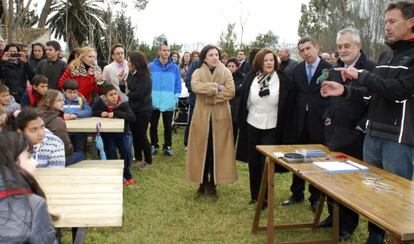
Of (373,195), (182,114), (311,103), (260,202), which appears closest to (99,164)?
(260,202)

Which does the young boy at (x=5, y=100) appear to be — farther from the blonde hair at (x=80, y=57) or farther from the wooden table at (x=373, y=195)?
the wooden table at (x=373, y=195)

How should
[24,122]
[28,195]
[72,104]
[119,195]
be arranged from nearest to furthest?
[28,195]
[119,195]
[24,122]
[72,104]

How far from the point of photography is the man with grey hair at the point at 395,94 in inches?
113

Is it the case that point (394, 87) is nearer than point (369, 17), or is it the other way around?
point (394, 87)

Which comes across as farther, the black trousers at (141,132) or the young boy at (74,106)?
the black trousers at (141,132)

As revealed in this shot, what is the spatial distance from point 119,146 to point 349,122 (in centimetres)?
321

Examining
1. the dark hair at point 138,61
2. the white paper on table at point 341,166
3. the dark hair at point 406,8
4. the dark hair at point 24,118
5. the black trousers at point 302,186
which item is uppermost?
the dark hair at point 406,8

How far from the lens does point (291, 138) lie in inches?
183

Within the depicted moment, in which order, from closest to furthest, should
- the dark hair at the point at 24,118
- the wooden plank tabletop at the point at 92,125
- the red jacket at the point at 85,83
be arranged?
the dark hair at the point at 24,118, the wooden plank tabletop at the point at 92,125, the red jacket at the point at 85,83

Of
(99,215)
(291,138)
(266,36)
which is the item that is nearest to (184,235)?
(291,138)

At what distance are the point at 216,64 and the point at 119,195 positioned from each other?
2.66 m

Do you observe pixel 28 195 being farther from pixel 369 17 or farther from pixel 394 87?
pixel 369 17

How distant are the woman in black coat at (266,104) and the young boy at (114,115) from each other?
172 centimetres

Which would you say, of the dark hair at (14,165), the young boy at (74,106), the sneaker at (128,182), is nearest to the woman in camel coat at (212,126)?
the sneaker at (128,182)
